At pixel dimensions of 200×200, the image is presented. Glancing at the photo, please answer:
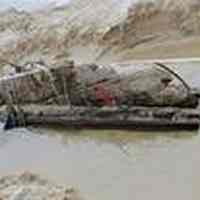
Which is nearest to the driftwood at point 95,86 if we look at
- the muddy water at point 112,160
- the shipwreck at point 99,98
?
the shipwreck at point 99,98

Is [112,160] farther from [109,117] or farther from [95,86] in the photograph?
[95,86]

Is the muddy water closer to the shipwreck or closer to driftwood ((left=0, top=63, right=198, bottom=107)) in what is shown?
the shipwreck

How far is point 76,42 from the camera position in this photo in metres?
5.95

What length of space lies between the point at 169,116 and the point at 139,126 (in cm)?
19

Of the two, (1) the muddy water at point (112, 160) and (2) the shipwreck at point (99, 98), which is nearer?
(1) the muddy water at point (112, 160)

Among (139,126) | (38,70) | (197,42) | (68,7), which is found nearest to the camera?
(139,126)

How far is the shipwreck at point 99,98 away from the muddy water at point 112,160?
80mm

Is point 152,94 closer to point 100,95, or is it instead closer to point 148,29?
point 100,95

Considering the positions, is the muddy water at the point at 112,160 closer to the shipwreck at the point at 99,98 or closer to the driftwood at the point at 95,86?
the shipwreck at the point at 99,98

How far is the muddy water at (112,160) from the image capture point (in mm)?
3549

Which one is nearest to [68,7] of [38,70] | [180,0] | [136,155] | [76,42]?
[76,42]

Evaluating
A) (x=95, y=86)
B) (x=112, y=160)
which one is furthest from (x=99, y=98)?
(x=112, y=160)

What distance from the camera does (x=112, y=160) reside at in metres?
3.92

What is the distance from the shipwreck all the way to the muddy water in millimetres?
80
